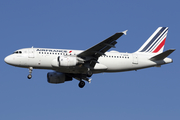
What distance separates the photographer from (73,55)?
1676 inches

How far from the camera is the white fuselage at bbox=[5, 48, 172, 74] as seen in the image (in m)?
42.2

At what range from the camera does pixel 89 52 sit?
4138cm

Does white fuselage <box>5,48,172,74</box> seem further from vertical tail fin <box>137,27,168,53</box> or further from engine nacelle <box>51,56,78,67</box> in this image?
vertical tail fin <box>137,27,168,53</box>

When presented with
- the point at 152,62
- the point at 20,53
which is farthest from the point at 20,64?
the point at 152,62

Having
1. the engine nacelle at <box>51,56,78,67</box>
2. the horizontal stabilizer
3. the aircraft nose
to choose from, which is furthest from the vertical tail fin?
the aircraft nose

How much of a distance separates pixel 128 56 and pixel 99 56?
4.74m

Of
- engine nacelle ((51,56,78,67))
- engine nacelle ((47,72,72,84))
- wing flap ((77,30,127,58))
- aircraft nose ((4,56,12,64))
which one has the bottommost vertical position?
engine nacelle ((47,72,72,84))

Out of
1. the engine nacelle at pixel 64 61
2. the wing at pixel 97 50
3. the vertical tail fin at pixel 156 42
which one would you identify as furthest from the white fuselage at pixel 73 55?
the vertical tail fin at pixel 156 42

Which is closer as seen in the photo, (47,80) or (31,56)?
(31,56)

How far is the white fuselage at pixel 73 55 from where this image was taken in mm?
42156

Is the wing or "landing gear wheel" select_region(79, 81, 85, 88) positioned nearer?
the wing

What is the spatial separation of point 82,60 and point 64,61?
7.88 feet

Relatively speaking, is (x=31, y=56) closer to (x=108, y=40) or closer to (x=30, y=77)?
Answer: (x=30, y=77)

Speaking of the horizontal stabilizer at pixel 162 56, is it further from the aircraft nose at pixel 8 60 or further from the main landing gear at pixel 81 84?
the aircraft nose at pixel 8 60
